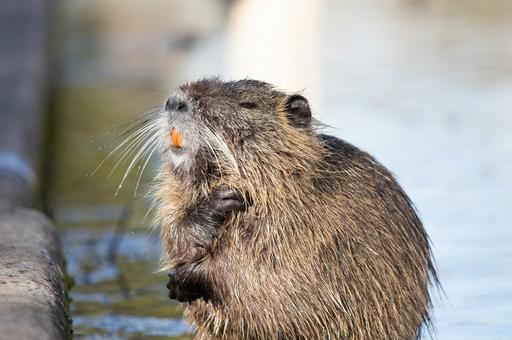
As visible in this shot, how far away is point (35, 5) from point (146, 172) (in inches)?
262

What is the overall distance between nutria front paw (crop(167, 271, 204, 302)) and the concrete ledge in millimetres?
384

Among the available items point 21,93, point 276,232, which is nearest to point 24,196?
point 276,232

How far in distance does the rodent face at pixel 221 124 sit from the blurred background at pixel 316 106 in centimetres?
40

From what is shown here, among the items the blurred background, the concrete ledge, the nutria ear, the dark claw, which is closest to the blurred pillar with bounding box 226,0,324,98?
the blurred background

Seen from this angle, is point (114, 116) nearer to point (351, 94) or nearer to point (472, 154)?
point (351, 94)

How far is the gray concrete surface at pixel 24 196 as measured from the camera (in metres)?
3.97

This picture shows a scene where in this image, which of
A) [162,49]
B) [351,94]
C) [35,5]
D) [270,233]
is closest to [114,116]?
[351,94]

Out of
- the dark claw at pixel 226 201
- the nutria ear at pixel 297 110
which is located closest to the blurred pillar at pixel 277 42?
the nutria ear at pixel 297 110

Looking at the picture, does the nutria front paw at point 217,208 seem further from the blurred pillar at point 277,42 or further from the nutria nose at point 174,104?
the blurred pillar at point 277,42

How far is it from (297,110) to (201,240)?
24.4 inches

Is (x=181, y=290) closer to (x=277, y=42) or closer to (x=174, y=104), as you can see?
(x=174, y=104)

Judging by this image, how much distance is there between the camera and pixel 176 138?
4570 mm

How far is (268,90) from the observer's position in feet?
15.8

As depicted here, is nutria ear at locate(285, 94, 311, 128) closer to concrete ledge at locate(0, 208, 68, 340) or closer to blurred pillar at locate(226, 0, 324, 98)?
concrete ledge at locate(0, 208, 68, 340)
